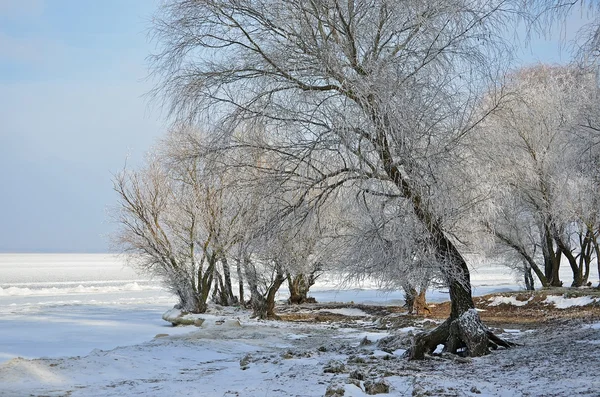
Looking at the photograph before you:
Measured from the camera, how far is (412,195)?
25.0 ft

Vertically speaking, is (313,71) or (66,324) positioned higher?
(313,71)

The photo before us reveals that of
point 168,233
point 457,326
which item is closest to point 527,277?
point 168,233

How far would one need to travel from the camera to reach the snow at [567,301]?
1666 cm

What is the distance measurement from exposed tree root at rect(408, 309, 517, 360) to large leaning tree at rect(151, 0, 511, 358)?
0.80m

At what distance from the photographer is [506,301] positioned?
779 inches

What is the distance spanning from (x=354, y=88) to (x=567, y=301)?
13.3 metres

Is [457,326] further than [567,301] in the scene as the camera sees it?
No

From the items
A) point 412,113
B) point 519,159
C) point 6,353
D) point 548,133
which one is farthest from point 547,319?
point 6,353

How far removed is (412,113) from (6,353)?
27.5 ft

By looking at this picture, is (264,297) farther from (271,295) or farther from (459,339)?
(459,339)

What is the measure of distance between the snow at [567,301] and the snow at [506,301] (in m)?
0.93

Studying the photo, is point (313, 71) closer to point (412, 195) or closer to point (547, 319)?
point (412, 195)

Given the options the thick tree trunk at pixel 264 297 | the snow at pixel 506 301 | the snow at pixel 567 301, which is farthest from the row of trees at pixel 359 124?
the snow at pixel 506 301

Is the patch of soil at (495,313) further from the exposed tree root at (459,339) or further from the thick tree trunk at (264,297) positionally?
the exposed tree root at (459,339)
